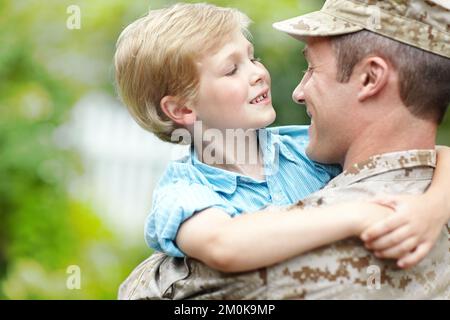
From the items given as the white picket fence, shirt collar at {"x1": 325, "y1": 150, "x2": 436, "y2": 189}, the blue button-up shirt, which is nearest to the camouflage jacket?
shirt collar at {"x1": 325, "y1": 150, "x2": 436, "y2": 189}

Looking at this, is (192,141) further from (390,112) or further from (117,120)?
(117,120)

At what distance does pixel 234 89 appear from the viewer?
293cm

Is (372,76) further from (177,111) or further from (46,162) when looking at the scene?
(46,162)

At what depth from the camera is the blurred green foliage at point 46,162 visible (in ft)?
24.4

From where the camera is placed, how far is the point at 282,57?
6727mm

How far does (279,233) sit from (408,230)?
33cm

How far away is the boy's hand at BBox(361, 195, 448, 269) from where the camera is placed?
2398 mm

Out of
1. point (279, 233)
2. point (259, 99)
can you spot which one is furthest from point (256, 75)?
point (279, 233)

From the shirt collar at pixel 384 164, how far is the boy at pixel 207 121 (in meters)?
0.08

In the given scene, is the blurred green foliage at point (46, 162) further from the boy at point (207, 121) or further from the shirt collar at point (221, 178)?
the shirt collar at point (221, 178)

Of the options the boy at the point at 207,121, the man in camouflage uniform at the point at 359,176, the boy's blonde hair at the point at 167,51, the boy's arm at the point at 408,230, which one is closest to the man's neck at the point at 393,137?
the man in camouflage uniform at the point at 359,176

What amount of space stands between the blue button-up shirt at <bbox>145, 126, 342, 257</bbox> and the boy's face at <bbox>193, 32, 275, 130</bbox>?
0.39ft

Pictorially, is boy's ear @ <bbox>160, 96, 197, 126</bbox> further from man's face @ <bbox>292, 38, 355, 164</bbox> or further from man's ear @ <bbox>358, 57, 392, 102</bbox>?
man's ear @ <bbox>358, 57, 392, 102</bbox>
